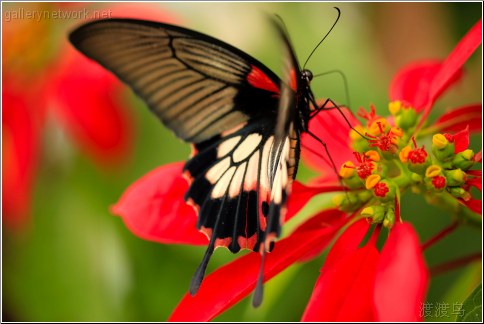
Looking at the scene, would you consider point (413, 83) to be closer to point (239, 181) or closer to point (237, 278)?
point (239, 181)

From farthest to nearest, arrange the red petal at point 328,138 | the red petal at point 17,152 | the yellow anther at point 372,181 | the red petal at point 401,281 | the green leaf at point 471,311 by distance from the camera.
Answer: the red petal at point 17,152, the red petal at point 328,138, the yellow anther at point 372,181, the green leaf at point 471,311, the red petal at point 401,281

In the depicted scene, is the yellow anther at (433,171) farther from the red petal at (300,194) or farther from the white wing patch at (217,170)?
the white wing patch at (217,170)

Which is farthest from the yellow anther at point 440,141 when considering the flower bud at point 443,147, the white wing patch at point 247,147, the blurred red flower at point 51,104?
the blurred red flower at point 51,104

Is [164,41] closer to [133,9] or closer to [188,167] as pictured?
[188,167]

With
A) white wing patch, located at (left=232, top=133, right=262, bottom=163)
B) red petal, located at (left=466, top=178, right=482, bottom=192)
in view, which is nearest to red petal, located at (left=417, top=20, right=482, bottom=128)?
red petal, located at (left=466, top=178, right=482, bottom=192)

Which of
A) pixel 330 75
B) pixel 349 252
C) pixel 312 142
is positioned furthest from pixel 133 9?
pixel 349 252
